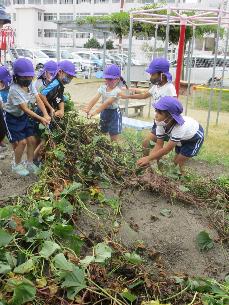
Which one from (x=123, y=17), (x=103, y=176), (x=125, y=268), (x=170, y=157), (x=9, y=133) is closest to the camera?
(x=125, y=268)

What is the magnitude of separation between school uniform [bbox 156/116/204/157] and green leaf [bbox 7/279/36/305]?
2728 mm

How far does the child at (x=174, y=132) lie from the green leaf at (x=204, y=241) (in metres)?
0.95

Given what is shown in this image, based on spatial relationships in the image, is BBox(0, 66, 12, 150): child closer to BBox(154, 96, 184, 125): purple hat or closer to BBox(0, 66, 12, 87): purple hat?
BBox(0, 66, 12, 87): purple hat

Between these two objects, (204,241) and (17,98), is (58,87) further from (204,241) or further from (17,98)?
(204,241)

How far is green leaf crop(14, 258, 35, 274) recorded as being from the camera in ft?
6.41

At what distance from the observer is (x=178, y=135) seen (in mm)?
4242

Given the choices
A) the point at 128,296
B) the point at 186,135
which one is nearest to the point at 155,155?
the point at 186,135

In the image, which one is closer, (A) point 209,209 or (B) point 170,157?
(A) point 209,209

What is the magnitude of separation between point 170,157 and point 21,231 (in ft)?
12.5

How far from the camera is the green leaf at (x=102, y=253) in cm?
211

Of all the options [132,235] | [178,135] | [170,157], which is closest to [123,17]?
[170,157]

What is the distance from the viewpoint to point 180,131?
4.27 meters

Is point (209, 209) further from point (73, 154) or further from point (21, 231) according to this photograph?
point (21, 231)

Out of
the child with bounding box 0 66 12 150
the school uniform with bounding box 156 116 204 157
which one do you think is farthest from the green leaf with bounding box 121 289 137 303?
the child with bounding box 0 66 12 150
